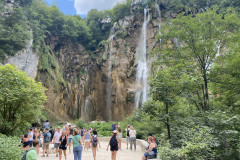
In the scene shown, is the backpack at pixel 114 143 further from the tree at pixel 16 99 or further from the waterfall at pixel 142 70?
the waterfall at pixel 142 70

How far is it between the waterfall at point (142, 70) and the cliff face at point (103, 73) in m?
0.66

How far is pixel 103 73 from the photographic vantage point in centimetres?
3362

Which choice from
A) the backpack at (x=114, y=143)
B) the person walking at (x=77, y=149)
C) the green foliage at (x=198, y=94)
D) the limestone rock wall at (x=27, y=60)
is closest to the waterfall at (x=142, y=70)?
the limestone rock wall at (x=27, y=60)

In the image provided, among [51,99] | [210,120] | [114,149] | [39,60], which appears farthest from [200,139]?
[39,60]

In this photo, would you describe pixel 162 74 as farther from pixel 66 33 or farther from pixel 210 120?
pixel 66 33

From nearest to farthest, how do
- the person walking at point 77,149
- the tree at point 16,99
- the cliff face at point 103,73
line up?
1. the person walking at point 77,149
2. the tree at point 16,99
3. the cliff face at point 103,73

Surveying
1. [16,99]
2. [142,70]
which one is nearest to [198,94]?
[16,99]

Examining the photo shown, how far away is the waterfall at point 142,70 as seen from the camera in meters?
29.1

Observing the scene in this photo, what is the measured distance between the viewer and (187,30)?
11.0m

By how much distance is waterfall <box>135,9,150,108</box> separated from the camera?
29.1 meters

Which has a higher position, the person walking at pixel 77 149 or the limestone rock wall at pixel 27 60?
the limestone rock wall at pixel 27 60

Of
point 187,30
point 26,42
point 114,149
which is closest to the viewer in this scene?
point 114,149

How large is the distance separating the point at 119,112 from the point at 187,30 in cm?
2193

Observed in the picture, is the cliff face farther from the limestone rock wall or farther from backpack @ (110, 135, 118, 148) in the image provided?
backpack @ (110, 135, 118, 148)
